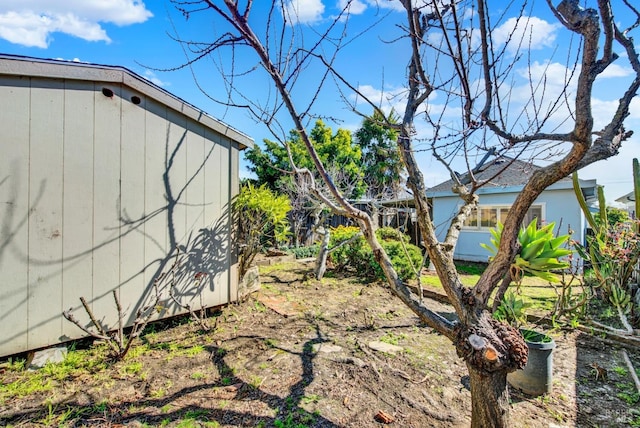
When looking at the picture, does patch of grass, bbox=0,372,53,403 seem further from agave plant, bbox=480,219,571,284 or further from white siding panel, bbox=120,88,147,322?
agave plant, bbox=480,219,571,284

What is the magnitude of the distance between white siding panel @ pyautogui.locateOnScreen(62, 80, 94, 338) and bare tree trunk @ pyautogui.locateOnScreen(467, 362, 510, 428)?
363 cm

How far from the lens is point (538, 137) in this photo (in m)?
1.55

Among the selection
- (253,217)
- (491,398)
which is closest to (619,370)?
(491,398)

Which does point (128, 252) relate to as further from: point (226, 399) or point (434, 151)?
point (434, 151)

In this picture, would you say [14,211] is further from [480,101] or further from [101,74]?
[480,101]

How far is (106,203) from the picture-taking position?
3268mm

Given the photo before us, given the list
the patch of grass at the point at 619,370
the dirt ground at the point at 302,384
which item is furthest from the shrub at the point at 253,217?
the patch of grass at the point at 619,370

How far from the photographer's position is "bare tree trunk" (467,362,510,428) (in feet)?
5.80

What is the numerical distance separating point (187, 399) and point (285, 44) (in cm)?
291

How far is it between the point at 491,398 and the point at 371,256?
17.3ft

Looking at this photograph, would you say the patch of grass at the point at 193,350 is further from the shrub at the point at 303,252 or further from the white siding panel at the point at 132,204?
the shrub at the point at 303,252

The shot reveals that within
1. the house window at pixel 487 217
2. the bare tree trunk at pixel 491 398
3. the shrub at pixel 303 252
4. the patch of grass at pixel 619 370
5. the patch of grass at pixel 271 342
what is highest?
the house window at pixel 487 217

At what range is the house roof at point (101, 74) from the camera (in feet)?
9.07

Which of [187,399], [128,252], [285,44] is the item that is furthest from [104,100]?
[187,399]
